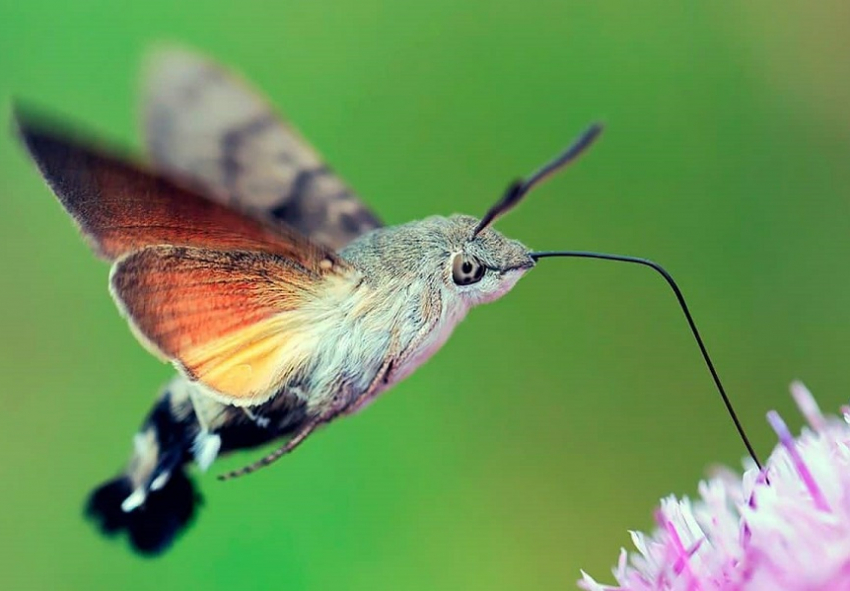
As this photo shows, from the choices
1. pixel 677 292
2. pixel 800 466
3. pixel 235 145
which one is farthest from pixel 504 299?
pixel 800 466

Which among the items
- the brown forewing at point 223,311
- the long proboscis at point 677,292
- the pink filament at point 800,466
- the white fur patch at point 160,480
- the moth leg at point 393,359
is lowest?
the white fur patch at point 160,480

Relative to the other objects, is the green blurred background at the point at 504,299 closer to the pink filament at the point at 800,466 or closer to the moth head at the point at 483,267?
the moth head at the point at 483,267

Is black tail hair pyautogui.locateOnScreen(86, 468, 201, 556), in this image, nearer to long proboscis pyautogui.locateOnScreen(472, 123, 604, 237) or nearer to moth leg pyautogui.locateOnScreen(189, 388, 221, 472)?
moth leg pyautogui.locateOnScreen(189, 388, 221, 472)

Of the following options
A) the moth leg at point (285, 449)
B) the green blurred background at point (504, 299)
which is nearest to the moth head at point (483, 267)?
the moth leg at point (285, 449)

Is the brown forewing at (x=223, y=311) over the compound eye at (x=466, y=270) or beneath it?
beneath

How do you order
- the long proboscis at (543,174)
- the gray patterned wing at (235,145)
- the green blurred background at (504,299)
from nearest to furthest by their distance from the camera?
the long proboscis at (543,174)
the gray patterned wing at (235,145)
the green blurred background at (504,299)

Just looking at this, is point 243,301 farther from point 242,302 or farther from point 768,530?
point 768,530

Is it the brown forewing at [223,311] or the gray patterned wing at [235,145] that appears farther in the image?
the gray patterned wing at [235,145]

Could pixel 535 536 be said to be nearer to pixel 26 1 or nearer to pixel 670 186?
pixel 670 186
